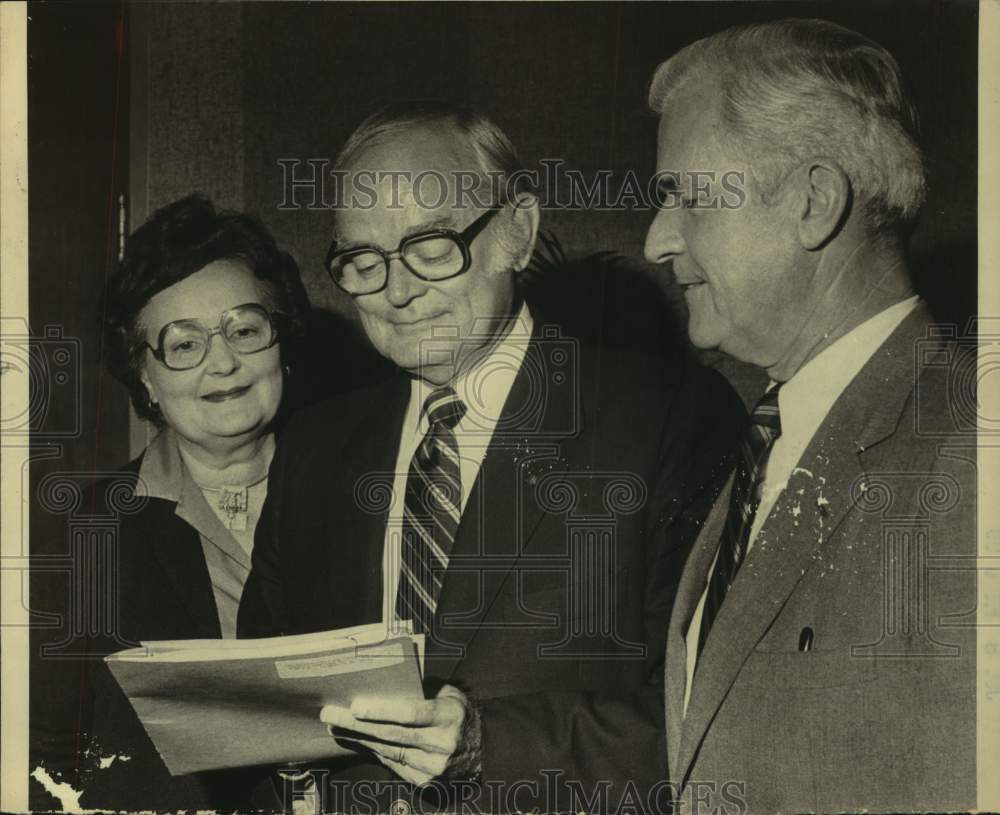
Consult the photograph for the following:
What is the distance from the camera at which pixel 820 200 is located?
2105mm

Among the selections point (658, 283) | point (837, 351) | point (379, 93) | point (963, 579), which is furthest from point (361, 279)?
point (963, 579)

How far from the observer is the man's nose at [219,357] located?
2.23m

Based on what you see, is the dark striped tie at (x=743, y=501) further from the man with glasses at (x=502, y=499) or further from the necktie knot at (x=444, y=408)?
the necktie knot at (x=444, y=408)

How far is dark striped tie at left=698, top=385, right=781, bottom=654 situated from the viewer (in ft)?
7.07

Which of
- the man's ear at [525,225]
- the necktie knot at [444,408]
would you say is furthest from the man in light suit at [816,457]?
the necktie knot at [444,408]

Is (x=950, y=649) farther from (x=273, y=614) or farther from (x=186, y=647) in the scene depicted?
(x=186, y=647)

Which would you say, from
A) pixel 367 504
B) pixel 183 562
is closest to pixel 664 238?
pixel 367 504

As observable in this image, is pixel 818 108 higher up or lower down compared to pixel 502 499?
higher up

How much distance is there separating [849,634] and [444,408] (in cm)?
87

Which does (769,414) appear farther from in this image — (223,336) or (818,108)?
(223,336)

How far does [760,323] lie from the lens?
2.15 meters

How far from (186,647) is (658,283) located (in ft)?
3.80

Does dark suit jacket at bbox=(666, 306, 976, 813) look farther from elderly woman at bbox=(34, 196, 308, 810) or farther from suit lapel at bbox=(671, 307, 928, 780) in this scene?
elderly woman at bbox=(34, 196, 308, 810)

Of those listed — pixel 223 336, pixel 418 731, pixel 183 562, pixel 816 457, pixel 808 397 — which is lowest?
pixel 418 731
